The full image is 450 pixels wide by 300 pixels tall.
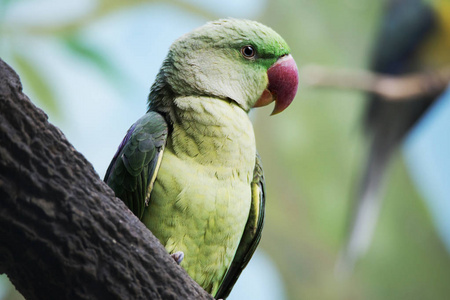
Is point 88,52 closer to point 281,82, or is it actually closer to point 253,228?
point 281,82

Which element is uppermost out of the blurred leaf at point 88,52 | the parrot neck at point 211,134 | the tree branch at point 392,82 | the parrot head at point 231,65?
the tree branch at point 392,82

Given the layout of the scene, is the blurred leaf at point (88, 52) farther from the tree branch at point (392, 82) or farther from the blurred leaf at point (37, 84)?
the tree branch at point (392, 82)

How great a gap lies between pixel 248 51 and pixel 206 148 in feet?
1.41

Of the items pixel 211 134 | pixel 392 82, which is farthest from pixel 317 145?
pixel 211 134

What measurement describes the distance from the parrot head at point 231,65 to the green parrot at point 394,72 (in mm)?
2607

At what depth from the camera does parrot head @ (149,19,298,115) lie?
181 centimetres

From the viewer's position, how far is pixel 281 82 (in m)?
1.90

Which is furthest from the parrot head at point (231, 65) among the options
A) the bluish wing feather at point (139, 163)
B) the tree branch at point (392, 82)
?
the tree branch at point (392, 82)

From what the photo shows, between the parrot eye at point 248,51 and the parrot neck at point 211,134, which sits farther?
the parrot eye at point 248,51

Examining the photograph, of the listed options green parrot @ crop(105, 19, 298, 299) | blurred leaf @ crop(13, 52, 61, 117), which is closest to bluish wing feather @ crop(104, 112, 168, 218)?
green parrot @ crop(105, 19, 298, 299)

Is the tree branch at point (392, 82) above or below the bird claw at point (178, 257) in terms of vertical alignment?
above

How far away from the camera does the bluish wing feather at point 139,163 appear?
1619 mm

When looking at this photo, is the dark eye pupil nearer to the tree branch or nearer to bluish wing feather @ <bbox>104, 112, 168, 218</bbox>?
bluish wing feather @ <bbox>104, 112, 168, 218</bbox>

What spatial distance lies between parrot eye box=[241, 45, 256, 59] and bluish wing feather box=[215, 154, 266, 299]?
1.24 ft
